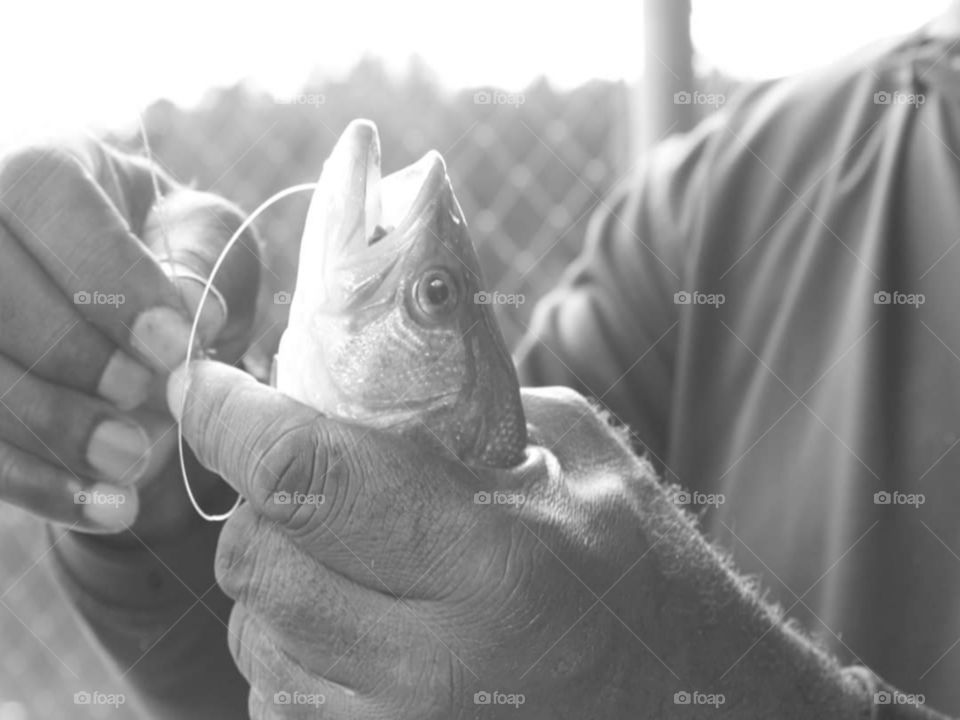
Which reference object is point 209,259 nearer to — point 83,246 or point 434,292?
point 83,246

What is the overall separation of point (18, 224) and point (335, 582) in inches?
18.5

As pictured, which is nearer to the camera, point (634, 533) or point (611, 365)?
point (634, 533)

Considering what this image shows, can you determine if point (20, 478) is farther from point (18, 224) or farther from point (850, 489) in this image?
point (850, 489)

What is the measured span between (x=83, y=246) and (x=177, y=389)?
165 mm

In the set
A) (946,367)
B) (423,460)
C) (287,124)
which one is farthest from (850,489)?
(287,124)

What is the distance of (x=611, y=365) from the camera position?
1.80m

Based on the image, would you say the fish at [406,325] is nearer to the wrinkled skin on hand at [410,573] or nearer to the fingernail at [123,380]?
the wrinkled skin on hand at [410,573]

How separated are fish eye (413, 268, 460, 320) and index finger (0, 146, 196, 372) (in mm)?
270

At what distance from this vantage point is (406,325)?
0.96 meters

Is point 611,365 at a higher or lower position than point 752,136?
lower

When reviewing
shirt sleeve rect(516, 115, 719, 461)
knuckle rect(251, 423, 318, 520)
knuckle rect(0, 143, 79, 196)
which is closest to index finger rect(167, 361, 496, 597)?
knuckle rect(251, 423, 318, 520)

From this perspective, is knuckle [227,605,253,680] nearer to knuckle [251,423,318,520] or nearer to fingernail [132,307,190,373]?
knuckle [251,423,318,520]

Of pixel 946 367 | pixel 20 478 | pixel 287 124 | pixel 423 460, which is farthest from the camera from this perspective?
pixel 287 124

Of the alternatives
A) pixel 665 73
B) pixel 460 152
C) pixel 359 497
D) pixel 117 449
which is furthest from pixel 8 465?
pixel 460 152
